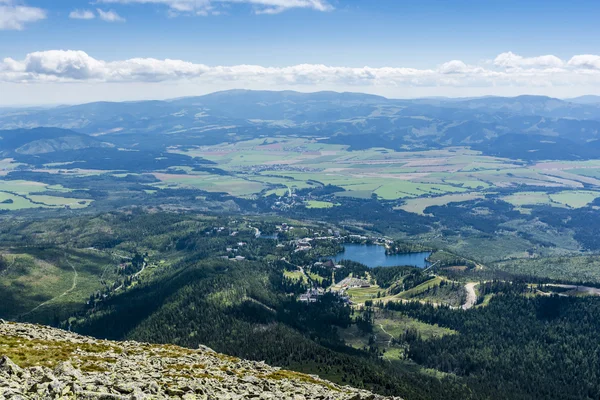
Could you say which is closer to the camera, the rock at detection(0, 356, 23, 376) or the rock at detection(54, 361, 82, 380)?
the rock at detection(0, 356, 23, 376)

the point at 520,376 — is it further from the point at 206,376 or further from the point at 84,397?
the point at 84,397

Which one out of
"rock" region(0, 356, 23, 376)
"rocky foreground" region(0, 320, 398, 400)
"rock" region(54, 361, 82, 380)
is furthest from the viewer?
"rock" region(54, 361, 82, 380)

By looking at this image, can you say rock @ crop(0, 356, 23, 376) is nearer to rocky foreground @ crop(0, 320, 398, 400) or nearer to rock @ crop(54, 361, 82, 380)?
rocky foreground @ crop(0, 320, 398, 400)

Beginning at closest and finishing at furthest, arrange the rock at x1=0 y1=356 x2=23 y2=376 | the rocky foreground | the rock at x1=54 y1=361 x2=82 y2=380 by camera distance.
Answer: the rocky foreground
the rock at x1=0 y1=356 x2=23 y2=376
the rock at x1=54 y1=361 x2=82 y2=380

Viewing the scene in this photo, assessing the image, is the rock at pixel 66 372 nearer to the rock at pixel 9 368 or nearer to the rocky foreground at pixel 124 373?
the rocky foreground at pixel 124 373

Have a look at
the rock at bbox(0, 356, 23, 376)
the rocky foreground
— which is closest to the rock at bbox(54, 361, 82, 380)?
the rocky foreground

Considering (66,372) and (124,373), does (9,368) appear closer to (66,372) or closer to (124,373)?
(66,372)

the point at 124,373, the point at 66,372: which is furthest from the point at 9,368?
the point at 124,373

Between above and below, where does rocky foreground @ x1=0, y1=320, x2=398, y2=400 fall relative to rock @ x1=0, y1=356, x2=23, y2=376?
below
